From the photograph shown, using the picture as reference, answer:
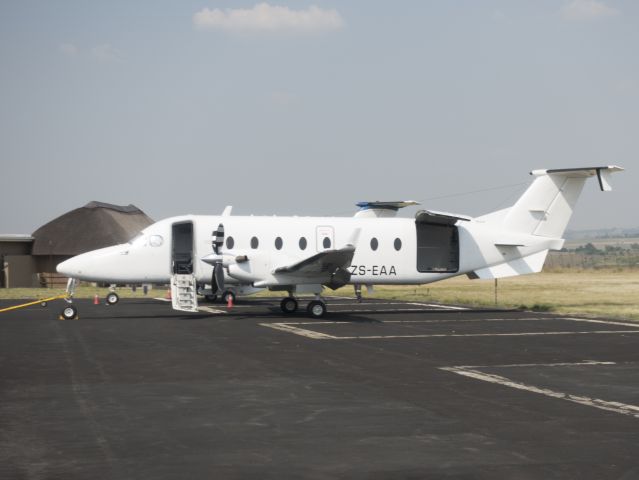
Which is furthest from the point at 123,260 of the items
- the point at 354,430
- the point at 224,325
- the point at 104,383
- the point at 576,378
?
the point at 354,430

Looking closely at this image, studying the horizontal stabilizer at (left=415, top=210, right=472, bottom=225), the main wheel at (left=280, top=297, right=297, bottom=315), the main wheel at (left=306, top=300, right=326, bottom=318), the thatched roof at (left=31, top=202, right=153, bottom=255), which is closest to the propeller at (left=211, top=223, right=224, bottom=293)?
the main wheel at (left=280, top=297, right=297, bottom=315)

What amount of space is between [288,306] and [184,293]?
431 centimetres

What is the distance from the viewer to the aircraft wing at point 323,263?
27664mm

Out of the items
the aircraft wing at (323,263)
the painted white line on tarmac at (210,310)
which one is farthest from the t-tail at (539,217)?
the painted white line on tarmac at (210,310)

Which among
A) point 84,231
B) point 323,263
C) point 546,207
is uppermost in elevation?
point 84,231

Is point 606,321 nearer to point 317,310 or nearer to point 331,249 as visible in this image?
point 331,249

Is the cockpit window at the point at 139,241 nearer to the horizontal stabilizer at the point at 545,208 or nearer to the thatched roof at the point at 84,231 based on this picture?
the horizontal stabilizer at the point at 545,208

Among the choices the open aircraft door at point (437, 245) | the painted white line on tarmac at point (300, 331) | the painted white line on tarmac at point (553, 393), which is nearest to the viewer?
the painted white line on tarmac at point (553, 393)

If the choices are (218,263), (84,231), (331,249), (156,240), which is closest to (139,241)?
(156,240)

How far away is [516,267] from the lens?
32.6 metres

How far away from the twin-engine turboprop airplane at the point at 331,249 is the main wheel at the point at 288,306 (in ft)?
0.16

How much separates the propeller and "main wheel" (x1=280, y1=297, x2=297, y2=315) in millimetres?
2673

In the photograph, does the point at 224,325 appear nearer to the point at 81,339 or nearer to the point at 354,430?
the point at 81,339

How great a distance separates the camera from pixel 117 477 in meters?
8.20
